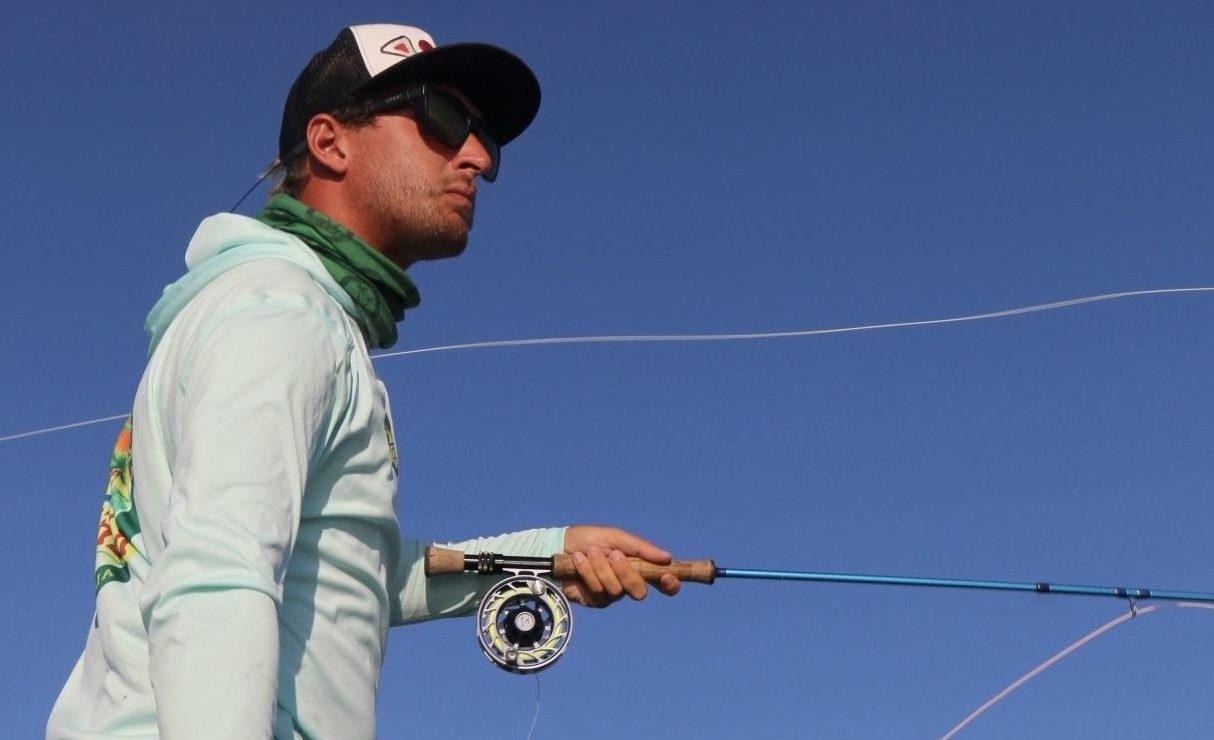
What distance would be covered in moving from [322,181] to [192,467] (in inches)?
49.8

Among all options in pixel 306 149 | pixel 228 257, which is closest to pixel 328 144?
pixel 306 149

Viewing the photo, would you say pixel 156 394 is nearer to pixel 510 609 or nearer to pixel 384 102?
pixel 384 102

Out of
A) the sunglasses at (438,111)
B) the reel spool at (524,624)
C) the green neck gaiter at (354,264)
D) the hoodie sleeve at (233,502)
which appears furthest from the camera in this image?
the reel spool at (524,624)

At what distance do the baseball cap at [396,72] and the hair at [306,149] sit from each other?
17 mm

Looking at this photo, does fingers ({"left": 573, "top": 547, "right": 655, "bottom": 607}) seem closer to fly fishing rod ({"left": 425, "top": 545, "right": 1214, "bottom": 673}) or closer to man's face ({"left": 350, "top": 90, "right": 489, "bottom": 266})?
fly fishing rod ({"left": 425, "top": 545, "right": 1214, "bottom": 673})

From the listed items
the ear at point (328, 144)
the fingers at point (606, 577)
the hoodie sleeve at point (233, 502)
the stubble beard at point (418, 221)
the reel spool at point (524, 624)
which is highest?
the ear at point (328, 144)

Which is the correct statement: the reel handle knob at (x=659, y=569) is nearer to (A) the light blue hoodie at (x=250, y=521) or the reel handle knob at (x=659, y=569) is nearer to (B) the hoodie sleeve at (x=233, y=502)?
(A) the light blue hoodie at (x=250, y=521)

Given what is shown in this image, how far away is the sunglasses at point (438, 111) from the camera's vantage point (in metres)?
3.39

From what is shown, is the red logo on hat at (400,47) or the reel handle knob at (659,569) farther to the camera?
the reel handle knob at (659,569)

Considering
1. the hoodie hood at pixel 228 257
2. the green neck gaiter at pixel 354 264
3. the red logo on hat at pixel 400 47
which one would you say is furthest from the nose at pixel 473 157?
the hoodie hood at pixel 228 257

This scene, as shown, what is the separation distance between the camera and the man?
6.99 feet

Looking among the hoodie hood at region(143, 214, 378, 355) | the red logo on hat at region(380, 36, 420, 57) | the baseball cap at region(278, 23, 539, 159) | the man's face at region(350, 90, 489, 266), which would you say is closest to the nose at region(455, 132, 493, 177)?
the man's face at region(350, 90, 489, 266)

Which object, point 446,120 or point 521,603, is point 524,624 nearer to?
point 521,603

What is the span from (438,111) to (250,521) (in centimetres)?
147
